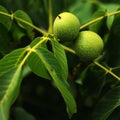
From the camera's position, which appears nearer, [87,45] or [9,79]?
[9,79]

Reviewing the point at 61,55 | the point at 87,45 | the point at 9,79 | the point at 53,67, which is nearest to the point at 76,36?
the point at 87,45

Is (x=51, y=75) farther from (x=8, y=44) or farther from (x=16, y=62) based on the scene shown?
(x=8, y=44)

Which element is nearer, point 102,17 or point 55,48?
point 55,48

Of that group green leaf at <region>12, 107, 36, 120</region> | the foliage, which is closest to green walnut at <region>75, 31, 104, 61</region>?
the foliage

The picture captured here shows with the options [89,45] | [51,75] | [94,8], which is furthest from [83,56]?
[94,8]

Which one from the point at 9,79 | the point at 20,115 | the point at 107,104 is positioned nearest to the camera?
the point at 9,79

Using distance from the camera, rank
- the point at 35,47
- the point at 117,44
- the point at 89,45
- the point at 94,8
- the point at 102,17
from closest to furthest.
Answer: the point at 35,47 → the point at 89,45 → the point at 102,17 → the point at 117,44 → the point at 94,8

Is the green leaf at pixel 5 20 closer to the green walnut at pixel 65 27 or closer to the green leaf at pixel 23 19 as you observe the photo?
the green leaf at pixel 23 19

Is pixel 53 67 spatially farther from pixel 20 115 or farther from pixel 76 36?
pixel 20 115
